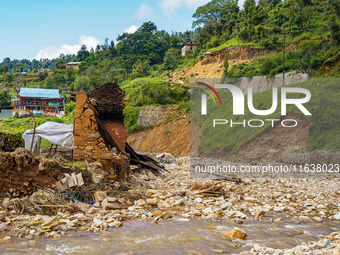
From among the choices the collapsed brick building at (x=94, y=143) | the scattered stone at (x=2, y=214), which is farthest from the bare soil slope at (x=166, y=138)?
the scattered stone at (x=2, y=214)

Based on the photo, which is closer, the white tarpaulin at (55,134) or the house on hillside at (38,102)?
the white tarpaulin at (55,134)

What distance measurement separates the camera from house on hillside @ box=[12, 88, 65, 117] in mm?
50350

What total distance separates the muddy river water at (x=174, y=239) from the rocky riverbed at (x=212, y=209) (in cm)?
24

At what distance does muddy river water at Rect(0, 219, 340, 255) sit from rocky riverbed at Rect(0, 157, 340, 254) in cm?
24

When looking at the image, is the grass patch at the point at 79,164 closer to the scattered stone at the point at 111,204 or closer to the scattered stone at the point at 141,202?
the scattered stone at the point at 111,204

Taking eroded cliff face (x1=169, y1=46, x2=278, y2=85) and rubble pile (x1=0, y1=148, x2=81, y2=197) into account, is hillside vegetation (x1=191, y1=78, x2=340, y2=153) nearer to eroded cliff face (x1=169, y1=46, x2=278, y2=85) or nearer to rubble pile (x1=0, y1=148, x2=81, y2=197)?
rubble pile (x1=0, y1=148, x2=81, y2=197)

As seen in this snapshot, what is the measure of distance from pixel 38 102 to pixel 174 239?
50443 mm

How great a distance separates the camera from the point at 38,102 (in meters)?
51.6

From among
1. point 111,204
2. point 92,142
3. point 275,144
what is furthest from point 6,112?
point 111,204

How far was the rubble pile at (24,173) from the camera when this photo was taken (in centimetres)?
783

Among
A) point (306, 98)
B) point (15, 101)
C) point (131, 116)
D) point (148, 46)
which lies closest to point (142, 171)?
point (306, 98)

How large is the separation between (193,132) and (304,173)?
13538 mm

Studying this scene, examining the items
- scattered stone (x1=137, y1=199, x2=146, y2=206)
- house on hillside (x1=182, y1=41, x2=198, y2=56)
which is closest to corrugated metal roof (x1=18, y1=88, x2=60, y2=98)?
house on hillside (x1=182, y1=41, x2=198, y2=56)

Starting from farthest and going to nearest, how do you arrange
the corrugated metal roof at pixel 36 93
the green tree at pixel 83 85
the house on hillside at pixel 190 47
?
the house on hillside at pixel 190 47 < the corrugated metal roof at pixel 36 93 < the green tree at pixel 83 85
